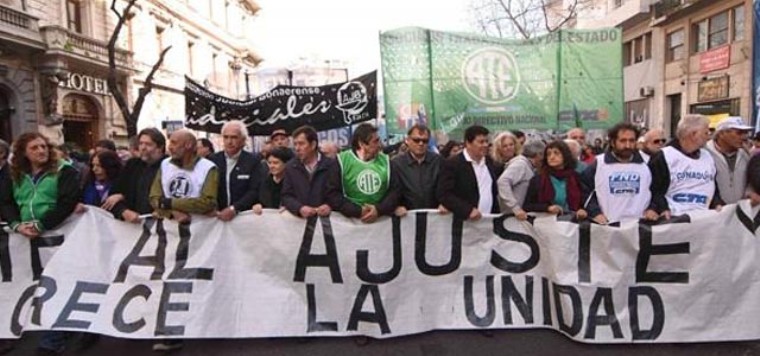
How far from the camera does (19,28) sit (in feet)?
60.5

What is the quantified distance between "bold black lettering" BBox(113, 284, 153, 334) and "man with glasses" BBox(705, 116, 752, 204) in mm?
4449

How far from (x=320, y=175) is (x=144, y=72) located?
85.2 feet

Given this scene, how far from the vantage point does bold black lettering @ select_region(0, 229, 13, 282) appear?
445 centimetres

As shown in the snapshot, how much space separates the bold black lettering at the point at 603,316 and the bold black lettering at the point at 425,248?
1.02m

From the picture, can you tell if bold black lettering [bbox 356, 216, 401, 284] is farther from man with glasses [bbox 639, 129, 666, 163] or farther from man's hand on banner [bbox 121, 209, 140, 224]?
man with glasses [bbox 639, 129, 666, 163]

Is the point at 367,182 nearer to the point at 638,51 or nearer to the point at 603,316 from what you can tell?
the point at 603,316

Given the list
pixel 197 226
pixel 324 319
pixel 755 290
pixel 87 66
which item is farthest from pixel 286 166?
pixel 87 66

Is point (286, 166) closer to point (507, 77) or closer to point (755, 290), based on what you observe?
Result: point (755, 290)

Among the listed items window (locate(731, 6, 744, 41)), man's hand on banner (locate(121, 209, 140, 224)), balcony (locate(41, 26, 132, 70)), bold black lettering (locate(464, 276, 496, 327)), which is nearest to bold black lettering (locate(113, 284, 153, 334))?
man's hand on banner (locate(121, 209, 140, 224))

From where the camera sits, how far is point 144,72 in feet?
90.7

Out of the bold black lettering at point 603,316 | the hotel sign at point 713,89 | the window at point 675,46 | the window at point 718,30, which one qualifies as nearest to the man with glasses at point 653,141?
the bold black lettering at point 603,316

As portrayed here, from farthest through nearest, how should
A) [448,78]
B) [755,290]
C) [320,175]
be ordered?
[448,78], [320,175], [755,290]

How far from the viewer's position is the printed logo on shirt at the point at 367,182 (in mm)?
4426

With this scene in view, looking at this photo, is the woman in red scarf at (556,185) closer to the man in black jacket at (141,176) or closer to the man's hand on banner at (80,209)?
the man in black jacket at (141,176)
